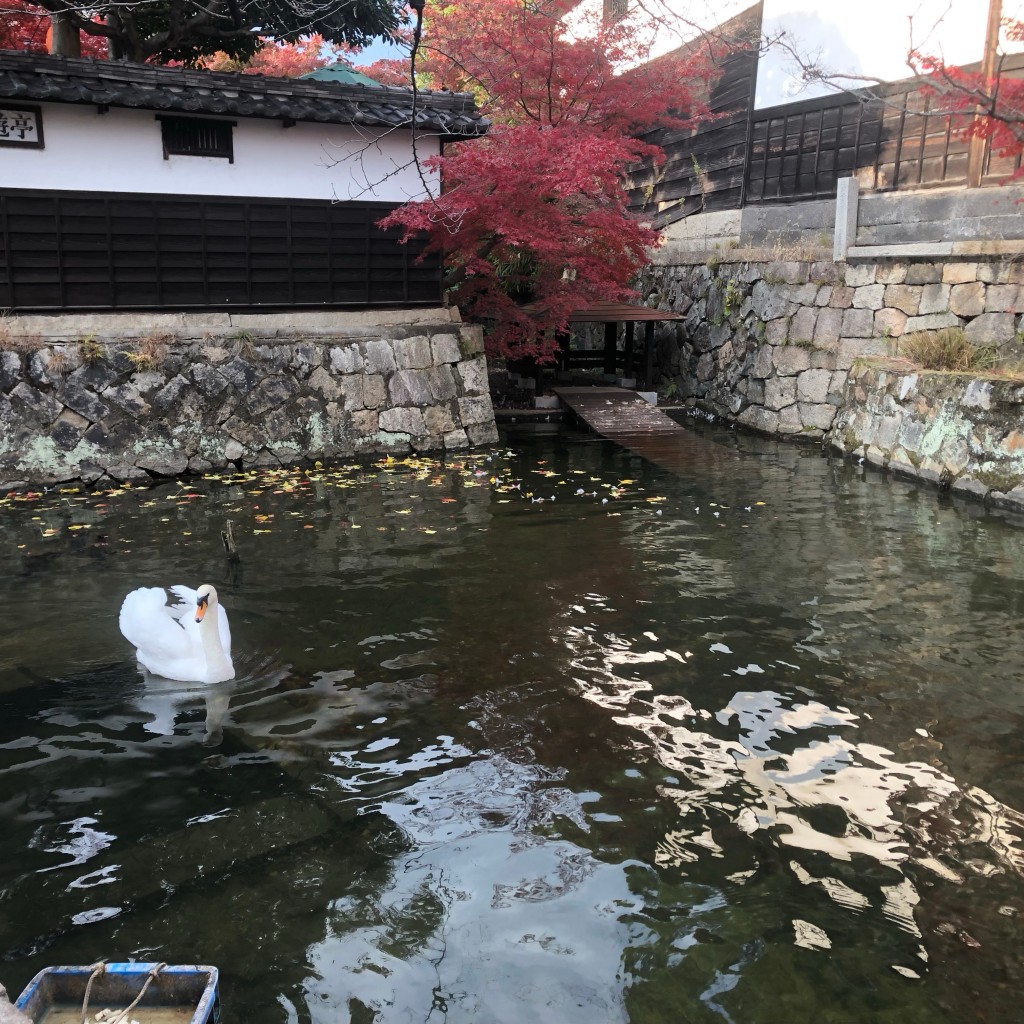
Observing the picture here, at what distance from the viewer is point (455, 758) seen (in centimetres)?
634

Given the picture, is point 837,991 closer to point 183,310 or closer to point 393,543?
point 393,543

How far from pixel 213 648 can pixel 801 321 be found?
16.1 meters

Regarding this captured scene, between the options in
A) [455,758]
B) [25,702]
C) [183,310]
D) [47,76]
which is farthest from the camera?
[183,310]

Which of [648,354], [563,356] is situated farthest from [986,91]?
[563,356]

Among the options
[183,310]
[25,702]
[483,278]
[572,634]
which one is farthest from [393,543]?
A: [483,278]

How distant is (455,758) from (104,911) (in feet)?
8.01

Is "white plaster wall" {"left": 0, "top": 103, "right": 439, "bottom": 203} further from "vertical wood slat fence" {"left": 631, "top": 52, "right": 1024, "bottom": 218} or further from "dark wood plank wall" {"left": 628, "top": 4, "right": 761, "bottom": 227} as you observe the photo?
"dark wood plank wall" {"left": 628, "top": 4, "right": 761, "bottom": 227}

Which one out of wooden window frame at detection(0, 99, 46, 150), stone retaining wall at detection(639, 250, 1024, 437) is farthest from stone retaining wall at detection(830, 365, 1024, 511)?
wooden window frame at detection(0, 99, 46, 150)

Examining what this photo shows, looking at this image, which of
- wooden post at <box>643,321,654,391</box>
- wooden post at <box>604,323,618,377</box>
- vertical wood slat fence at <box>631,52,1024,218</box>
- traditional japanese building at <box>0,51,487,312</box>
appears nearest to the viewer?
traditional japanese building at <box>0,51,487,312</box>

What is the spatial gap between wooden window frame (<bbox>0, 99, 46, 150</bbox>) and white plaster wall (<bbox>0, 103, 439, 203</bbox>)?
74mm

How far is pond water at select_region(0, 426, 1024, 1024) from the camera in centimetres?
440

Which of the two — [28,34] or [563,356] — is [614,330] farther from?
[28,34]

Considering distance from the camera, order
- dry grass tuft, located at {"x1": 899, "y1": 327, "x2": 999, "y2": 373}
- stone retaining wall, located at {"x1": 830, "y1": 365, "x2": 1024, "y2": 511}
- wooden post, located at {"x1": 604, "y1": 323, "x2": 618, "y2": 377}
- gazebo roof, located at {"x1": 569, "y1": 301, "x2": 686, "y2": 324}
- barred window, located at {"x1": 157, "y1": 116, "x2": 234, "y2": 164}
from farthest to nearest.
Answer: wooden post, located at {"x1": 604, "y1": 323, "x2": 618, "y2": 377} < gazebo roof, located at {"x1": 569, "y1": 301, "x2": 686, "y2": 324} < barred window, located at {"x1": 157, "y1": 116, "x2": 234, "y2": 164} < dry grass tuft, located at {"x1": 899, "y1": 327, "x2": 999, "y2": 373} < stone retaining wall, located at {"x1": 830, "y1": 365, "x2": 1024, "y2": 511}

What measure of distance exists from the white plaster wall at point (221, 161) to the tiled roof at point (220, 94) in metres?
0.64
